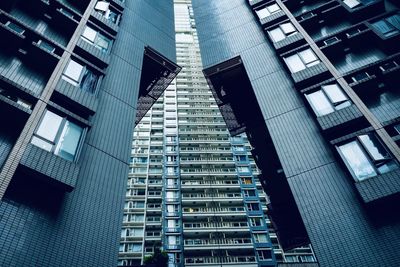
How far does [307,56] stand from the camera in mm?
18641

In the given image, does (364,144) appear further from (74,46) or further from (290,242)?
(74,46)

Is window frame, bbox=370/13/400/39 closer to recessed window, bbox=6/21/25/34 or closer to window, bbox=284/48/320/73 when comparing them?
window, bbox=284/48/320/73

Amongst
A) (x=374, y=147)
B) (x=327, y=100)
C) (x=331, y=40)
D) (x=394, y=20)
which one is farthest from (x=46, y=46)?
(x=394, y=20)

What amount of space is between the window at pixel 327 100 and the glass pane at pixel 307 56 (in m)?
2.63

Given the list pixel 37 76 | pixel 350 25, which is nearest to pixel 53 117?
pixel 37 76

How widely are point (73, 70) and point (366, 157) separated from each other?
1478 centimetres

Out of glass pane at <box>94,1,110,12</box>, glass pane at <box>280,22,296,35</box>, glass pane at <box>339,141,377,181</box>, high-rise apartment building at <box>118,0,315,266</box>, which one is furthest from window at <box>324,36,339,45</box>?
high-rise apartment building at <box>118,0,315,266</box>

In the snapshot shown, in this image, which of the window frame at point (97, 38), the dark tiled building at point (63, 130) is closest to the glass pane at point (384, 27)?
the dark tiled building at point (63, 130)

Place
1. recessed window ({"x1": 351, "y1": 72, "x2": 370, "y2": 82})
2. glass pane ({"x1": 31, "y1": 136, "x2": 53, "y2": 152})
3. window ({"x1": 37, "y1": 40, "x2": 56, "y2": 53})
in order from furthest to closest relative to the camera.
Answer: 1. recessed window ({"x1": 351, "y1": 72, "x2": 370, "y2": 82})
2. window ({"x1": 37, "y1": 40, "x2": 56, "y2": 53})
3. glass pane ({"x1": 31, "y1": 136, "x2": 53, "y2": 152})

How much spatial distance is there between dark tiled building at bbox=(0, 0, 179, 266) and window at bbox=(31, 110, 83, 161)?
44mm

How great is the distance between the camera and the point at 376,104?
15.6m

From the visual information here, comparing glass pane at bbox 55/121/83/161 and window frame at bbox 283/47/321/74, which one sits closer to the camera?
glass pane at bbox 55/121/83/161

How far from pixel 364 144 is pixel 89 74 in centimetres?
1431

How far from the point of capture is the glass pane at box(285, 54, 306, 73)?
1825cm
